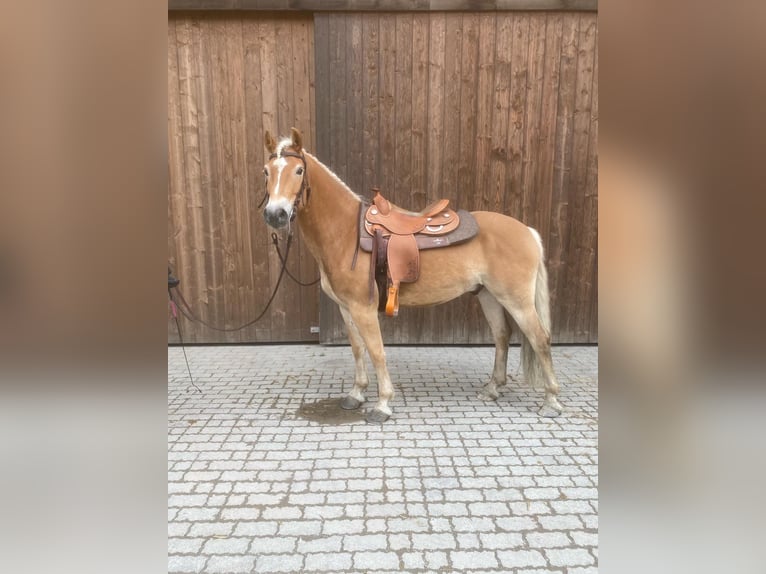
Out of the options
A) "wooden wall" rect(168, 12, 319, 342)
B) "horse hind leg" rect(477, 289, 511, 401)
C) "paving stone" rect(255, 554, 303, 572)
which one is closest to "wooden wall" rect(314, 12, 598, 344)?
"wooden wall" rect(168, 12, 319, 342)

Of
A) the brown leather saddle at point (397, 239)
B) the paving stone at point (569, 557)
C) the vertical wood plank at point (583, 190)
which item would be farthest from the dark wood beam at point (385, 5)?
the paving stone at point (569, 557)

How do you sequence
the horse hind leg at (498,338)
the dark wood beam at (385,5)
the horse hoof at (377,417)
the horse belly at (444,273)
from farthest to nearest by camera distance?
the dark wood beam at (385,5)
the horse hind leg at (498,338)
the horse belly at (444,273)
the horse hoof at (377,417)

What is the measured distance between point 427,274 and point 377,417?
1.17 meters

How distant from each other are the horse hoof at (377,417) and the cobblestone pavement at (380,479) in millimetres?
48

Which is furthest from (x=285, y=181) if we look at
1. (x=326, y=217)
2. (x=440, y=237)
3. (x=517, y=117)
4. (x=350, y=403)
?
(x=517, y=117)

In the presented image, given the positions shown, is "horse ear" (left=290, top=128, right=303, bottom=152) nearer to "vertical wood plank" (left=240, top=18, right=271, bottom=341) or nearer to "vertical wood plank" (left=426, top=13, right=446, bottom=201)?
"vertical wood plank" (left=240, top=18, right=271, bottom=341)

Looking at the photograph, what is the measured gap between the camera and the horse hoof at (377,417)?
3504 millimetres

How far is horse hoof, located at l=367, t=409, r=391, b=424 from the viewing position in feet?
11.5

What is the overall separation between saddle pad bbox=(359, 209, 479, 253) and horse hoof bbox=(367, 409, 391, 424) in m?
1.24

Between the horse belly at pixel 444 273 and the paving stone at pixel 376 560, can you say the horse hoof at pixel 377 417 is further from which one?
the paving stone at pixel 376 560

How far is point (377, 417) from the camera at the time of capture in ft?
11.5

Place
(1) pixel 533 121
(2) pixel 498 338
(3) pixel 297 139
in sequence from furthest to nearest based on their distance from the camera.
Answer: (1) pixel 533 121, (2) pixel 498 338, (3) pixel 297 139

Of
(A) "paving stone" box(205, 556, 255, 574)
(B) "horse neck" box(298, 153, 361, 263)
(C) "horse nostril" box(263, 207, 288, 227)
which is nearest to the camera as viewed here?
(A) "paving stone" box(205, 556, 255, 574)

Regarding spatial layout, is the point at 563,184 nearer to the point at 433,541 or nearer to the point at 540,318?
the point at 540,318
